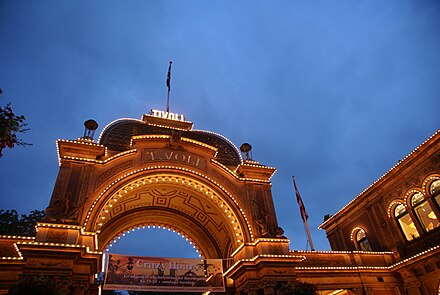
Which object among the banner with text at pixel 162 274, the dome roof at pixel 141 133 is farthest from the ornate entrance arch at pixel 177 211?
the dome roof at pixel 141 133

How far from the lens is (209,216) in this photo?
20.7 metres

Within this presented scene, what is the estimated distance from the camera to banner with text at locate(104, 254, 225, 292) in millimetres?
14664

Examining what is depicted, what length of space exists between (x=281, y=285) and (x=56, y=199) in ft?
41.0

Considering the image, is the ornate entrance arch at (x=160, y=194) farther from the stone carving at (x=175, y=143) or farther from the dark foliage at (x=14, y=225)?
the dark foliage at (x=14, y=225)

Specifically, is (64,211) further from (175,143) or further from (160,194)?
(175,143)

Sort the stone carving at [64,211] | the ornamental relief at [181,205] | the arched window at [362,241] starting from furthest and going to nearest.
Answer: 1. the arched window at [362,241]
2. the ornamental relief at [181,205]
3. the stone carving at [64,211]

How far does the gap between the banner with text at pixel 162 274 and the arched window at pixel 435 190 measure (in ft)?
45.1

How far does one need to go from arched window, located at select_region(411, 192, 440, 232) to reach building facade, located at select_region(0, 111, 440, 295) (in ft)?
0.21

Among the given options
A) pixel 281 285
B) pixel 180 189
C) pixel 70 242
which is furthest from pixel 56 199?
pixel 281 285

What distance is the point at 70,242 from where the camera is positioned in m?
13.6

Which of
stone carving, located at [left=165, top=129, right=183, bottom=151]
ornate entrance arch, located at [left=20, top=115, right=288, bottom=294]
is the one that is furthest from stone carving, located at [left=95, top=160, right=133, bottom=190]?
stone carving, located at [left=165, top=129, right=183, bottom=151]

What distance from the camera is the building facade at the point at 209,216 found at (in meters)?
13.8

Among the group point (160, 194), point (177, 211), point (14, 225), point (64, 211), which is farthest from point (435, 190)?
point (14, 225)

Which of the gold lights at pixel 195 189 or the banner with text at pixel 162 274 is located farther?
the gold lights at pixel 195 189
